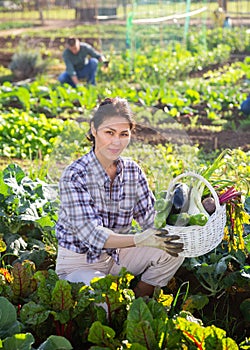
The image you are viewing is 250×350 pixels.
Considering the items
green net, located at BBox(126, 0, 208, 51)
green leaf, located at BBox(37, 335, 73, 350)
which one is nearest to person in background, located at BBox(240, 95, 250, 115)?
green net, located at BBox(126, 0, 208, 51)

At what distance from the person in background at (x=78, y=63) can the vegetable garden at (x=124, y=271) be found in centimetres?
157

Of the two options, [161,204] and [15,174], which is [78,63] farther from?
[161,204]

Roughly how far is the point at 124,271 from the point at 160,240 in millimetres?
209

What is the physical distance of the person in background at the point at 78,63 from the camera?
10273 mm

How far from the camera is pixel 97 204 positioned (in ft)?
11.7

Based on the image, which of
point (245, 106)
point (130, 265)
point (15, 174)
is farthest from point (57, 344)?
point (245, 106)

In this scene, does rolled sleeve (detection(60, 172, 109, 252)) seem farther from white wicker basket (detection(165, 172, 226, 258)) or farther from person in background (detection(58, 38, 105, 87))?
person in background (detection(58, 38, 105, 87))

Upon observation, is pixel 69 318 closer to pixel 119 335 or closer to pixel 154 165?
pixel 119 335

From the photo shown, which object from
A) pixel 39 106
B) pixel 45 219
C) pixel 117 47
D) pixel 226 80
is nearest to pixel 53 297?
pixel 45 219

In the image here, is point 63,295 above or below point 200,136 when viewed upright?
above

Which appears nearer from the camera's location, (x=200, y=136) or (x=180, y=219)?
(x=180, y=219)

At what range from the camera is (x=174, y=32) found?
1308cm

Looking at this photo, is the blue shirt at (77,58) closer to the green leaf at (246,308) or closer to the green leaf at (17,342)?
the green leaf at (246,308)

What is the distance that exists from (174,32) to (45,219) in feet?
31.0
